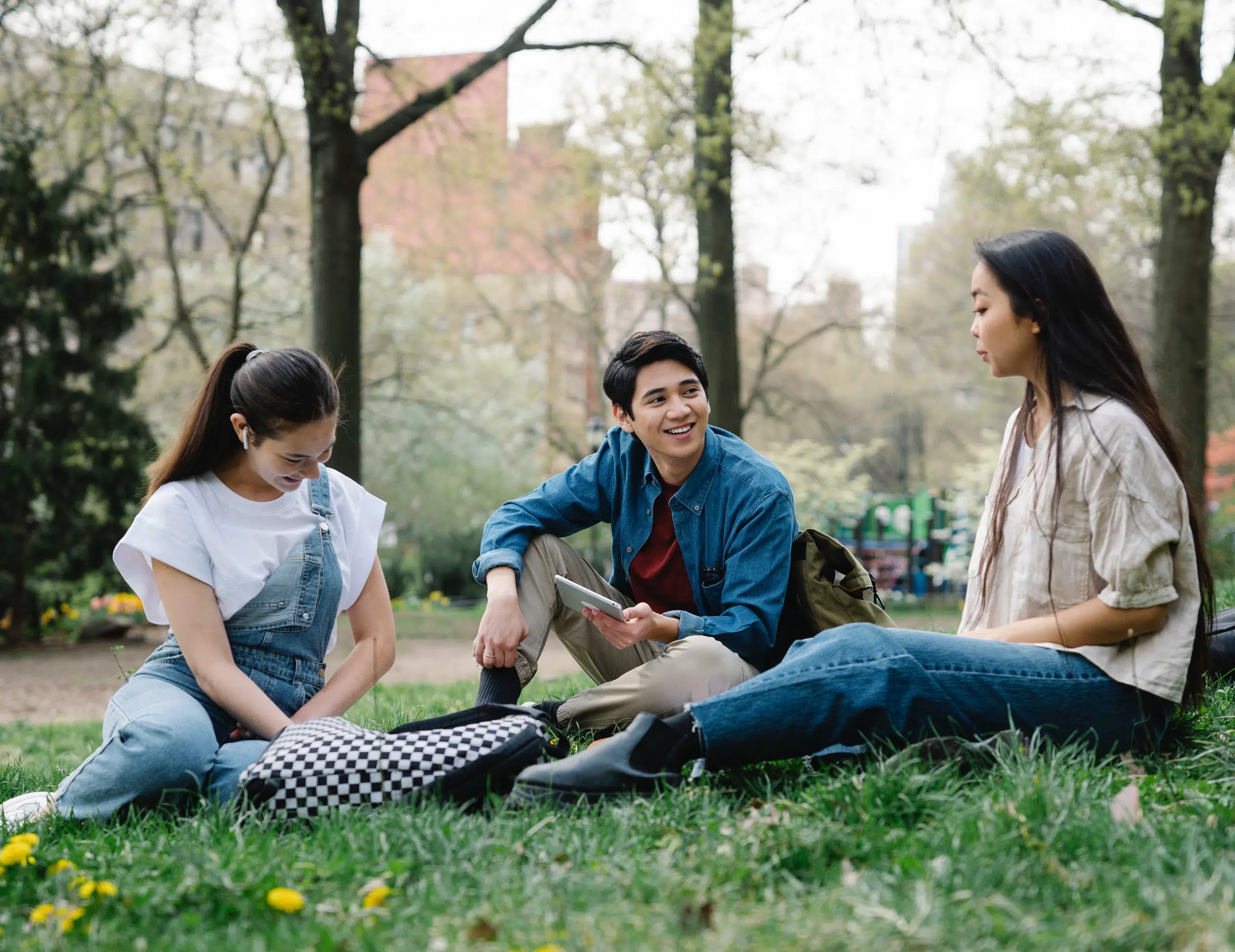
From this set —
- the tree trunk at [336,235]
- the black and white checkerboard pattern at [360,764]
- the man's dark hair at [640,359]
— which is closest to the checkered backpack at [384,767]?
the black and white checkerboard pattern at [360,764]

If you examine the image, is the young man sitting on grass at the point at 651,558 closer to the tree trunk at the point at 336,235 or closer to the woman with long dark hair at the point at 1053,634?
the woman with long dark hair at the point at 1053,634

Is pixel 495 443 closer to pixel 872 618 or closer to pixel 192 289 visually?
pixel 192 289

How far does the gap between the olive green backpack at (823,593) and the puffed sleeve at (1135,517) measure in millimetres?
780

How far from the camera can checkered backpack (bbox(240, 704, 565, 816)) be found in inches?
104

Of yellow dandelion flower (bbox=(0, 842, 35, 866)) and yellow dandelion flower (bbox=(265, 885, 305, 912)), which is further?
yellow dandelion flower (bbox=(0, 842, 35, 866))

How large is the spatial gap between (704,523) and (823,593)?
0.45 meters

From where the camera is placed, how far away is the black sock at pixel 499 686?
3.38 metres

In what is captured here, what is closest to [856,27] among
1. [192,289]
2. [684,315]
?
[192,289]

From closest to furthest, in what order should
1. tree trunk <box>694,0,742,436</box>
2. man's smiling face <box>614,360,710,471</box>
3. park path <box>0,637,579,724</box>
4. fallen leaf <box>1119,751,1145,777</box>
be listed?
1. fallen leaf <box>1119,751,1145,777</box>
2. man's smiling face <box>614,360,710,471</box>
3. park path <box>0,637,579,724</box>
4. tree trunk <box>694,0,742,436</box>

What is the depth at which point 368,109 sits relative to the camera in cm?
1317

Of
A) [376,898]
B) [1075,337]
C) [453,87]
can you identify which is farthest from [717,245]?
[376,898]

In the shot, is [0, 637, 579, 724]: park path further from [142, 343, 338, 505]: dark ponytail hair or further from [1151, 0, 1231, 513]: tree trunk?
[1151, 0, 1231, 513]: tree trunk

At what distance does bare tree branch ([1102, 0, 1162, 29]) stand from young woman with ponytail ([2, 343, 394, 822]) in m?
8.73

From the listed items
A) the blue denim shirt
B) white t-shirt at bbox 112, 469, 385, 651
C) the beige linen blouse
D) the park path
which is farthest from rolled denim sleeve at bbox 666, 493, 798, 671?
the park path
